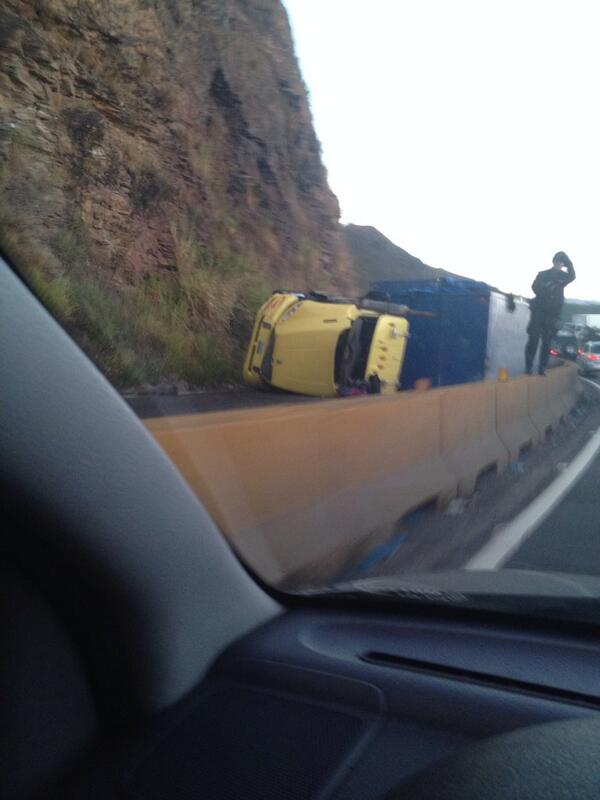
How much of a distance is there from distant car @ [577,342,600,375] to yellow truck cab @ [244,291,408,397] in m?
25.7

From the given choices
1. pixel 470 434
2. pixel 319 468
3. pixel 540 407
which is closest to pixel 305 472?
A: pixel 319 468

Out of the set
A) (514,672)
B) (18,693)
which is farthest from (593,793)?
(18,693)

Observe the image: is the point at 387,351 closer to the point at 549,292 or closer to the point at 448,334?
the point at 448,334

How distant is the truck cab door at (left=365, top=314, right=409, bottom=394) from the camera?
14.1 metres

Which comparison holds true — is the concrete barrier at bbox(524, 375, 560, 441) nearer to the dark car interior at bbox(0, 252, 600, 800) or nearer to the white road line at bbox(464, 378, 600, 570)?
the white road line at bbox(464, 378, 600, 570)

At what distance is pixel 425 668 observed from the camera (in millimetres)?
3084

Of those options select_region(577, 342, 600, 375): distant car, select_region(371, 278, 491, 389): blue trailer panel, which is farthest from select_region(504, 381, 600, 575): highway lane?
select_region(577, 342, 600, 375): distant car

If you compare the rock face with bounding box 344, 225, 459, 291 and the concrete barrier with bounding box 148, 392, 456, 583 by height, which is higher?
the rock face with bounding box 344, 225, 459, 291

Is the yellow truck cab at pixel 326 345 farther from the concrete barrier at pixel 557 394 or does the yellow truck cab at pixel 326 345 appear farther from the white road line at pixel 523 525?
the white road line at pixel 523 525

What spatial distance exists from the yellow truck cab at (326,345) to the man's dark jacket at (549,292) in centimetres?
362

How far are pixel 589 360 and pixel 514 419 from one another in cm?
2902

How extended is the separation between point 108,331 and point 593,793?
31.8 ft

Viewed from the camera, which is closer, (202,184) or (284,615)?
(284,615)

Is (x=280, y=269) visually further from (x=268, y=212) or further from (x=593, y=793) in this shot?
(x=593, y=793)
